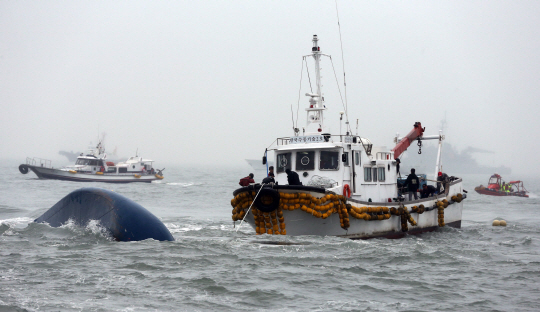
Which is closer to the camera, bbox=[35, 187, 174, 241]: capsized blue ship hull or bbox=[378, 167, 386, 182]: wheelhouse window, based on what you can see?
bbox=[35, 187, 174, 241]: capsized blue ship hull

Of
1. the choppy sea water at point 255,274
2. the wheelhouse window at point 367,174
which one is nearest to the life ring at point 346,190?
the wheelhouse window at point 367,174

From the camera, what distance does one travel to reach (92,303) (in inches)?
343

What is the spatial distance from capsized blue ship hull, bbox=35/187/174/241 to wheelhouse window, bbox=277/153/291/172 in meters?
5.23

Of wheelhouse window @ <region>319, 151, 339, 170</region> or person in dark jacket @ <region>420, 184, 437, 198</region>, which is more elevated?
wheelhouse window @ <region>319, 151, 339, 170</region>

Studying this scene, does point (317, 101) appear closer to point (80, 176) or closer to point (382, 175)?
point (382, 175)

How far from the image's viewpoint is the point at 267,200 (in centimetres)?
1585

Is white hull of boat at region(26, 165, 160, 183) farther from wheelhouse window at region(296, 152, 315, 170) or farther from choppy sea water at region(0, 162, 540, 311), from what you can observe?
wheelhouse window at region(296, 152, 315, 170)

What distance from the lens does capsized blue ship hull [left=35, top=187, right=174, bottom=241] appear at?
558 inches

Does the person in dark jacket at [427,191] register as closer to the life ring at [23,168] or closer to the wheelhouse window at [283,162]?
the wheelhouse window at [283,162]

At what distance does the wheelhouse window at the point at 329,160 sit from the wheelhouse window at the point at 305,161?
30 cm

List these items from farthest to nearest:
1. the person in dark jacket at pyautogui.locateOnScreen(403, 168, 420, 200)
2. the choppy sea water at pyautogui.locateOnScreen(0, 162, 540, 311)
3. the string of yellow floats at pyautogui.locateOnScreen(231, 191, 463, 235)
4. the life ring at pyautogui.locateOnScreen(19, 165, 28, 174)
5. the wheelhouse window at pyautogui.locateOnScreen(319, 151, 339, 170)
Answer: the life ring at pyautogui.locateOnScreen(19, 165, 28, 174), the person in dark jacket at pyautogui.locateOnScreen(403, 168, 420, 200), the wheelhouse window at pyautogui.locateOnScreen(319, 151, 339, 170), the string of yellow floats at pyautogui.locateOnScreen(231, 191, 463, 235), the choppy sea water at pyautogui.locateOnScreen(0, 162, 540, 311)

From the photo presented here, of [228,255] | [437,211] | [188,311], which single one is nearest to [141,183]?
[437,211]

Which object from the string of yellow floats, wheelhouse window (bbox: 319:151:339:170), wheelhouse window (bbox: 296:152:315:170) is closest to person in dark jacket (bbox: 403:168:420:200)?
the string of yellow floats

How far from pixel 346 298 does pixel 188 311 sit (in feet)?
9.32
